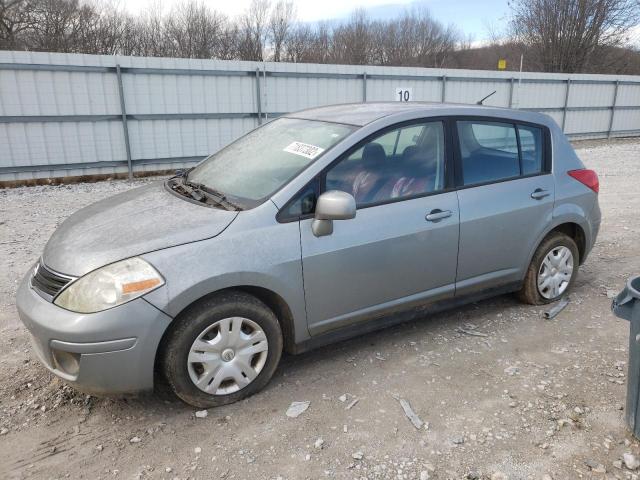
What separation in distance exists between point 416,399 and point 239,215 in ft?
4.94

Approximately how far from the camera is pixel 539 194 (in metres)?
4.02

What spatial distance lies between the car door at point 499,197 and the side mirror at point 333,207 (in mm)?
1050

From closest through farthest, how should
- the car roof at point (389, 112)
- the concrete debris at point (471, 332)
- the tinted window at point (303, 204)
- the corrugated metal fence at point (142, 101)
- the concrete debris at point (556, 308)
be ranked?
the tinted window at point (303, 204) → the car roof at point (389, 112) → the concrete debris at point (471, 332) → the concrete debris at point (556, 308) → the corrugated metal fence at point (142, 101)

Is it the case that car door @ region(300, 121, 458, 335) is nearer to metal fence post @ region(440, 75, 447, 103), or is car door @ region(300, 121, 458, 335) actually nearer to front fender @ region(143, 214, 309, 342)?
front fender @ region(143, 214, 309, 342)

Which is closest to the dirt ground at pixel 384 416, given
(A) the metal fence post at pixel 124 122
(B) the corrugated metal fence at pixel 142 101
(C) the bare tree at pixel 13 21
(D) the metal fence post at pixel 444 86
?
(B) the corrugated metal fence at pixel 142 101

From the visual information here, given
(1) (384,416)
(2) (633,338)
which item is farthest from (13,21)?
(2) (633,338)

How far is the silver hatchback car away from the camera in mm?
2635

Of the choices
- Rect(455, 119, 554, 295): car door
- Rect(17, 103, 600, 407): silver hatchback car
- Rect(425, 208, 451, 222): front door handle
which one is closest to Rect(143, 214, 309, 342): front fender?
Rect(17, 103, 600, 407): silver hatchback car

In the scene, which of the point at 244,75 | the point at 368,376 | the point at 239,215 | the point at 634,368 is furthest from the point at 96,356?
the point at 244,75

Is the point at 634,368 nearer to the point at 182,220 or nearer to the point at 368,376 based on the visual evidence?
the point at 368,376

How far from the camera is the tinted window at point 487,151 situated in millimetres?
3709

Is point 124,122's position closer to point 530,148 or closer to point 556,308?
point 530,148

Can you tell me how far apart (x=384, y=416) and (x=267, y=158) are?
179 centimetres

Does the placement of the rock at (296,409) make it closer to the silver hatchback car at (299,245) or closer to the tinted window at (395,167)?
the silver hatchback car at (299,245)
